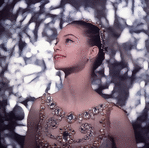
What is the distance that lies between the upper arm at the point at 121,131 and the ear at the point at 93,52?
29cm

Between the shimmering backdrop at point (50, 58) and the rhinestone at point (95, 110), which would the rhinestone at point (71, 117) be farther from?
the shimmering backdrop at point (50, 58)

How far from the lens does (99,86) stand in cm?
116

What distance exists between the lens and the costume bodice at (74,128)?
803 mm

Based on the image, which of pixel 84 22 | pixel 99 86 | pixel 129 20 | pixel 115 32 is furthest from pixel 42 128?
pixel 129 20

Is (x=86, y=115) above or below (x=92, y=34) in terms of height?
below

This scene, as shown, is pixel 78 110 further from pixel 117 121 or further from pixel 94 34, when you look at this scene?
pixel 94 34

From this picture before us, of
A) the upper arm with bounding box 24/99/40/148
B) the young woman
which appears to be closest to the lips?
the young woman

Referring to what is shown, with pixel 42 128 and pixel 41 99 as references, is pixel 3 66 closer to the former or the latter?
pixel 41 99

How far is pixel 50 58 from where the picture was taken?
1.22 metres

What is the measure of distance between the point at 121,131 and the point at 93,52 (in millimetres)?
402

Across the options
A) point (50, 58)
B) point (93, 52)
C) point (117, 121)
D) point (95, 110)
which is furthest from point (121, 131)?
point (50, 58)

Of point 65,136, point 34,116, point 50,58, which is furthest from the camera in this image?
point 50,58

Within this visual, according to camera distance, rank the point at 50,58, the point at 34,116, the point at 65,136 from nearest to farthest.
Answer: the point at 65,136 → the point at 34,116 → the point at 50,58

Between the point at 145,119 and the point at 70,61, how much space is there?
593mm
